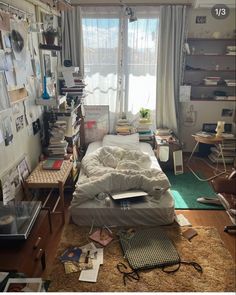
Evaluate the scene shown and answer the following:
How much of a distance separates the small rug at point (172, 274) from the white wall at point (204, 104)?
2.01 metres

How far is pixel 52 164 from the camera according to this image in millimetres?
2424

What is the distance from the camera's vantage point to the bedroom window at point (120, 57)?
3316 mm

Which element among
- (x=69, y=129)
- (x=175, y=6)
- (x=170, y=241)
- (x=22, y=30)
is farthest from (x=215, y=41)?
(x=170, y=241)

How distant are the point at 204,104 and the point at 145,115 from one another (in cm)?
87

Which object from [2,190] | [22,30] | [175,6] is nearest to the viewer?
[2,190]

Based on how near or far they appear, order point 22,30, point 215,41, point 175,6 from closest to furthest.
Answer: point 22,30, point 175,6, point 215,41

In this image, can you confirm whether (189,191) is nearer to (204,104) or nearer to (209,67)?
(204,104)

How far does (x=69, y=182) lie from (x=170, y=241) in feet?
4.19

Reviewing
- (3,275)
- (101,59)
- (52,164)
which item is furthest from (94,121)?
(3,275)

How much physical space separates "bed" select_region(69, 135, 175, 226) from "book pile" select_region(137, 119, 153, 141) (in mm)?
1520

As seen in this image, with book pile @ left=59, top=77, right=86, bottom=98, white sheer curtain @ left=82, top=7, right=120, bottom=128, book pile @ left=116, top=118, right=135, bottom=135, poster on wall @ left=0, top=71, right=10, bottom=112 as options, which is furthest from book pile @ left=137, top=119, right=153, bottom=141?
poster on wall @ left=0, top=71, right=10, bottom=112

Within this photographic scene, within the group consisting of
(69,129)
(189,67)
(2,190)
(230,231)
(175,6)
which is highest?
(175,6)

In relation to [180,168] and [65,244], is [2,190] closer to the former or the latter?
[65,244]

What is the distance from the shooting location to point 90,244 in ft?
6.52
